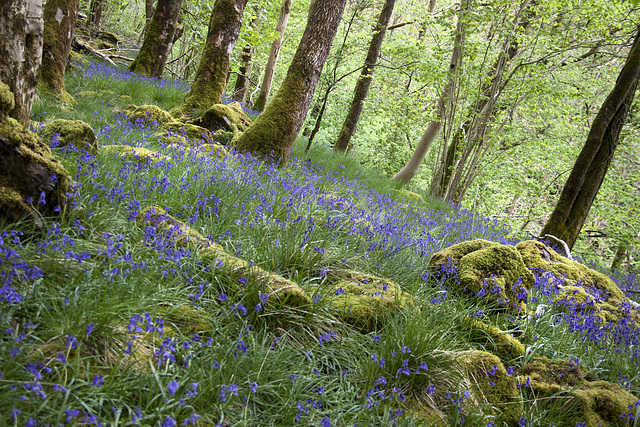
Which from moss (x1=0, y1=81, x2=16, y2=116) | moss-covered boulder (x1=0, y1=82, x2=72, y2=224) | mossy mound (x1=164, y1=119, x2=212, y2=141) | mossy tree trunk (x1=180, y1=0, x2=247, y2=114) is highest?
mossy tree trunk (x1=180, y1=0, x2=247, y2=114)

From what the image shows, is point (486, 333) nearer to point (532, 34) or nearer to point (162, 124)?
point (162, 124)

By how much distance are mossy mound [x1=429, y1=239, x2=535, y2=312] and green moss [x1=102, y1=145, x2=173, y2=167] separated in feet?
9.98

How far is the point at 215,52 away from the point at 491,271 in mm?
6600

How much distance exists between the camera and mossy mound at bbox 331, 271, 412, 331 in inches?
106

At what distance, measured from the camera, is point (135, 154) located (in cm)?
396

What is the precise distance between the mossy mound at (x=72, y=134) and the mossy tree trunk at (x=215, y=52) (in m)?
3.89

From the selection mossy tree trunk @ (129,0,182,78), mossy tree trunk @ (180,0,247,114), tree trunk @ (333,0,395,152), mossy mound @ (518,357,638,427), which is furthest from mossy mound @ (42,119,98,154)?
tree trunk @ (333,0,395,152)

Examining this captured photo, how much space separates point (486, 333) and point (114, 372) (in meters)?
2.45

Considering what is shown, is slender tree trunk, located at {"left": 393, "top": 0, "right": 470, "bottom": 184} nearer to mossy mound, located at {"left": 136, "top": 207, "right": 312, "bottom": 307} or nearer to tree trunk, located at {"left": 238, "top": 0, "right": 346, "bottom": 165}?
tree trunk, located at {"left": 238, "top": 0, "right": 346, "bottom": 165}

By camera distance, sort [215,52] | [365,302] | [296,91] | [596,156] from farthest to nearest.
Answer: [215,52]
[596,156]
[296,91]
[365,302]

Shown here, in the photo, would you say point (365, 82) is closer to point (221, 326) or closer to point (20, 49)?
point (20, 49)

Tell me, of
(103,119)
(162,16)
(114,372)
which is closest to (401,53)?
(162,16)

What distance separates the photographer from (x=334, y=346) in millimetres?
2432

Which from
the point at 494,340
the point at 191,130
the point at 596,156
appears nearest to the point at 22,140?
the point at 494,340
